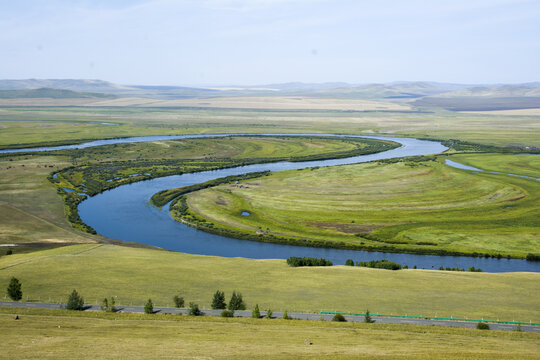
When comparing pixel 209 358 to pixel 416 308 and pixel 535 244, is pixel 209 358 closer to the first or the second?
pixel 416 308

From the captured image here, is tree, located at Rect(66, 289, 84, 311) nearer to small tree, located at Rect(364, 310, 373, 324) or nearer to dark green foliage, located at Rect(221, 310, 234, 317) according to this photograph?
dark green foliage, located at Rect(221, 310, 234, 317)

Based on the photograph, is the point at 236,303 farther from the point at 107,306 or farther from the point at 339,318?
the point at 107,306

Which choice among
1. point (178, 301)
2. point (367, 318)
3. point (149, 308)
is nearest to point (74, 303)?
point (149, 308)

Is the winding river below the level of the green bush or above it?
below

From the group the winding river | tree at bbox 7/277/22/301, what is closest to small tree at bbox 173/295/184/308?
tree at bbox 7/277/22/301

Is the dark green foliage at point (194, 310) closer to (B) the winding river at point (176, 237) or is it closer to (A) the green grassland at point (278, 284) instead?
(A) the green grassland at point (278, 284)

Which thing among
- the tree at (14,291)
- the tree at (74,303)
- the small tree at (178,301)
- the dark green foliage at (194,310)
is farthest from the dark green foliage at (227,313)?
the tree at (14,291)
